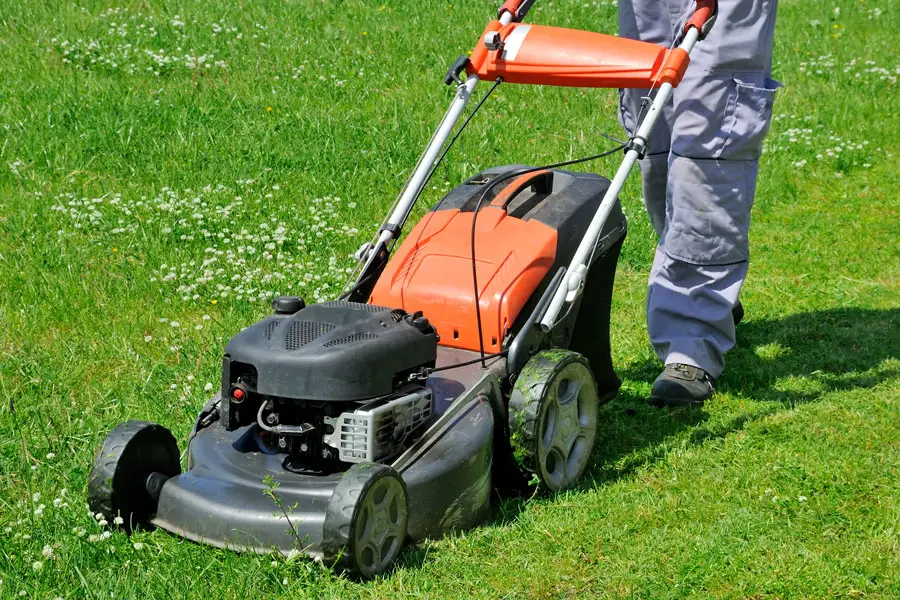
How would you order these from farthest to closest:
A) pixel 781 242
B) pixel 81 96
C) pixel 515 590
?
pixel 81 96, pixel 781 242, pixel 515 590

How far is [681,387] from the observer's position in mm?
4324

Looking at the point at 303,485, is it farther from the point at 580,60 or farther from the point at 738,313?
the point at 738,313

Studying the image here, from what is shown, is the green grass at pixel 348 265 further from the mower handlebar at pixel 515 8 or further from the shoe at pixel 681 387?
the mower handlebar at pixel 515 8

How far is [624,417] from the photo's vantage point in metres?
Result: 4.25

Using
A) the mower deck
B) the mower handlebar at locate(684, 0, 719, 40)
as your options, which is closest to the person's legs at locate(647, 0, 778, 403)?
the mower handlebar at locate(684, 0, 719, 40)

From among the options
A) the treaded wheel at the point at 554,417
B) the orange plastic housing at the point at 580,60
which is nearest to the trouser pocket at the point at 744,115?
the orange plastic housing at the point at 580,60

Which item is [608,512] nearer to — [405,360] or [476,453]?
[476,453]

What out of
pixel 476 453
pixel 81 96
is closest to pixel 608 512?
pixel 476 453

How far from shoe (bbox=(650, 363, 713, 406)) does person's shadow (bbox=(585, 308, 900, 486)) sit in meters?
0.04

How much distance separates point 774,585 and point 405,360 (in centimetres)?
110

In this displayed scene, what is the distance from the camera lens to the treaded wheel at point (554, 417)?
3322 mm

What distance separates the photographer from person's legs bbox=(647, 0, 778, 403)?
417cm

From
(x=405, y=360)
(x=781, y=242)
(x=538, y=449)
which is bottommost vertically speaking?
(x=781, y=242)

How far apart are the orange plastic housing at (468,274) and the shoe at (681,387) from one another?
0.91 meters
